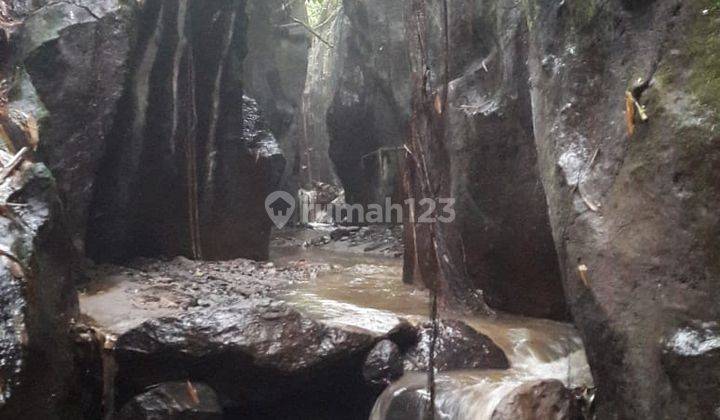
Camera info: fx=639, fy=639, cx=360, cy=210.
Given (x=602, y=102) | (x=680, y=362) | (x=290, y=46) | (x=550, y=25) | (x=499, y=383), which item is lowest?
(x=499, y=383)

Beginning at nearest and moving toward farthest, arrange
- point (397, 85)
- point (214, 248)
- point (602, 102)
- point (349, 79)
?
point (602, 102), point (214, 248), point (397, 85), point (349, 79)

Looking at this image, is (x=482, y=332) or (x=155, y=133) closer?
(x=482, y=332)

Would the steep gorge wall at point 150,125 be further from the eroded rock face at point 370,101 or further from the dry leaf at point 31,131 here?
the eroded rock face at point 370,101

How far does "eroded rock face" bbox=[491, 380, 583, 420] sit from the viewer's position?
368cm

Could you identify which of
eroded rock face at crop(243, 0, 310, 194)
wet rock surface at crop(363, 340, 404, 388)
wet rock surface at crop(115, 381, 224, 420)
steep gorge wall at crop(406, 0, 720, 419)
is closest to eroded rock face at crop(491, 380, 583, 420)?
steep gorge wall at crop(406, 0, 720, 419)

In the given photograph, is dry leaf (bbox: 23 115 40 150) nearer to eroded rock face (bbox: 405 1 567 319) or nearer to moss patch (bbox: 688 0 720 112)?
eroded rock face (bbox: 405 1 567 319)

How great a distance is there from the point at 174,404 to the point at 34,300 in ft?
4.02

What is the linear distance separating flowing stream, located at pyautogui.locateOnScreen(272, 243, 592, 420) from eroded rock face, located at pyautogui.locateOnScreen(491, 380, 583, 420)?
88mm

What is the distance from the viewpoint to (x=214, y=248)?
30.5 ft

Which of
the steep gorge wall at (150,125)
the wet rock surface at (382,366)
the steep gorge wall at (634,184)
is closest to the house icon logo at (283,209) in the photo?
the steep gorge wall at (150,125)

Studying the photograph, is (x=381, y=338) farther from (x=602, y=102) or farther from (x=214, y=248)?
(x=214, y=248)

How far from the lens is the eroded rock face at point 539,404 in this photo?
3.68 m

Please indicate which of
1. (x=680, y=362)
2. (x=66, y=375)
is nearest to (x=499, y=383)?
(x=680, y=362)

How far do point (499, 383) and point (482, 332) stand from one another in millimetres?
950
